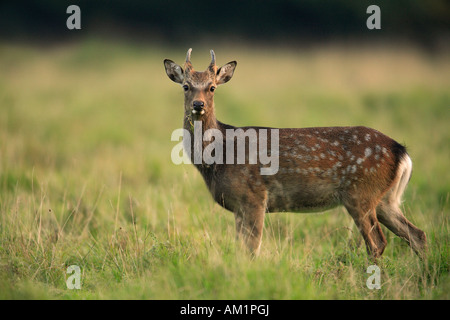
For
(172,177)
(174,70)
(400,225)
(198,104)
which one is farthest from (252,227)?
(172,177)

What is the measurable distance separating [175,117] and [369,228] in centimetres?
963

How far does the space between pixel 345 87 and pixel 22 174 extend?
11053mm

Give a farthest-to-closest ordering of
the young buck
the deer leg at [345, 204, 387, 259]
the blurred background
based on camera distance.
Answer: the young buck
the deer leg at [345, 204, 387, 259]
the blurred background

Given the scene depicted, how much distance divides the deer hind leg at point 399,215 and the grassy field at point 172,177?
0.64ft

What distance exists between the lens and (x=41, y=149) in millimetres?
11133

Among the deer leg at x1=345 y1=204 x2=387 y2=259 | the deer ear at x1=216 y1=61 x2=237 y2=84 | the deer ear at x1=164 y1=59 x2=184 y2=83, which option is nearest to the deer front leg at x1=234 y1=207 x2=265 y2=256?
the deer leg at x1=345 y1=204 x2=387 y2=259

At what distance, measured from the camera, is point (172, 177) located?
32.1ft

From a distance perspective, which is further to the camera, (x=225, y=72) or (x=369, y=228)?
(x=225, y=72)

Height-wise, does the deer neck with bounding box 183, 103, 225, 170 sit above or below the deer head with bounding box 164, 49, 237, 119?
below

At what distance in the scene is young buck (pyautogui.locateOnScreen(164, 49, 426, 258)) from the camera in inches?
241

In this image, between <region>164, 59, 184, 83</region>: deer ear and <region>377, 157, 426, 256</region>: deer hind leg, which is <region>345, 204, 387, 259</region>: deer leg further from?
<region>164, 59, 184, 83</region>: deer ear

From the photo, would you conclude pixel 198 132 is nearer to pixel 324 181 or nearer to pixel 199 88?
pixel 199 88
